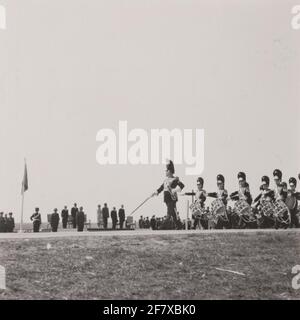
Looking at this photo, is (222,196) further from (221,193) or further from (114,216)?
(114,216)

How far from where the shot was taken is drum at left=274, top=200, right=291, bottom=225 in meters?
20.6

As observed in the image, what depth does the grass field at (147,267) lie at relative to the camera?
1381cm

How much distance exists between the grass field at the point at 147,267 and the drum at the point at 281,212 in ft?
10.1

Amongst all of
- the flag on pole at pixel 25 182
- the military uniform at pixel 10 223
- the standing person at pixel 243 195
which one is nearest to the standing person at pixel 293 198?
the standing person at pixel 243 195

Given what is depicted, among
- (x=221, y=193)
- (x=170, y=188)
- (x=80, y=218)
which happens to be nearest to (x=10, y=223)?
(x=80, y=218)

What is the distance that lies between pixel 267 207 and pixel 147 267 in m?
6.94

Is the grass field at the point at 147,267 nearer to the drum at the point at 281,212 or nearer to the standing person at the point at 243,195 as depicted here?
the drum at the point at 281,212

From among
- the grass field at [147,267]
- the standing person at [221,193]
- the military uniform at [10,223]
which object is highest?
the standing person at [221,193]

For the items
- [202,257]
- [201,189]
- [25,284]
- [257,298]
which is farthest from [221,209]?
[25,284]

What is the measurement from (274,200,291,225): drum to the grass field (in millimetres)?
3080

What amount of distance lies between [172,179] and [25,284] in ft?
24.9

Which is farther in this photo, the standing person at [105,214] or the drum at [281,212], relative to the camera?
the standing person at [105,214]

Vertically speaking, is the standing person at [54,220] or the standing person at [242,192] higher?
the standing person at [242,192]

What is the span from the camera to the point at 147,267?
15109mm
